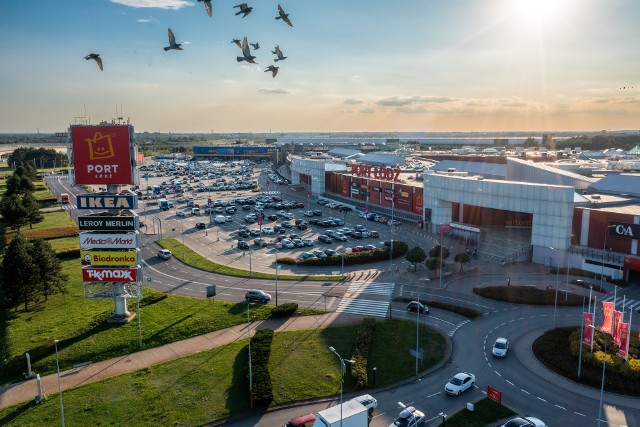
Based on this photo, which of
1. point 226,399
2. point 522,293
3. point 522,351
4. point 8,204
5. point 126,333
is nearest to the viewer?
point 226,399

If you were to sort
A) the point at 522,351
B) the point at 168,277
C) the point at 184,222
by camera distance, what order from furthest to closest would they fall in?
the point at 184,222
the point at 168,277
the point at 522,351

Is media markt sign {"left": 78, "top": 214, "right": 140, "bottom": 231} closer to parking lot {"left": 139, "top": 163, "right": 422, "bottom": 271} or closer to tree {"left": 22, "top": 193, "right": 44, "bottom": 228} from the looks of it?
parking lot {"left": 139, "top": 163, "right": 422, "bottom": 271}

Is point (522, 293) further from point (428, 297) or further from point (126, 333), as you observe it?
point (126, 333)

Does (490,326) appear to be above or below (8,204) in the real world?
below

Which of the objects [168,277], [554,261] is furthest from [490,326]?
[168,277]

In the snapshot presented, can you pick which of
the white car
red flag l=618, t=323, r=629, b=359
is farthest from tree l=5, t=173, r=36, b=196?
red flag l=618, t=323, r=629, b=359

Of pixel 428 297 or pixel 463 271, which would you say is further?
pixel 463 271

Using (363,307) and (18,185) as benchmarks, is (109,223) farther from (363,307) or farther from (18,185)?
(18,185)
